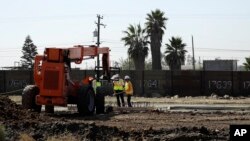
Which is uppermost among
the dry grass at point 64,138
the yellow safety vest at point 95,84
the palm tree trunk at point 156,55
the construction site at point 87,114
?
the palm tree trunk at point 156,55

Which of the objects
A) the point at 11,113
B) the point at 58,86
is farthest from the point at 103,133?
the point at 58,86

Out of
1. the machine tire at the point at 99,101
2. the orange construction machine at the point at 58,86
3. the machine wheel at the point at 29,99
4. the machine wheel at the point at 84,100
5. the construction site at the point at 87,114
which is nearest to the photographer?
the construction site at the point at 87,114

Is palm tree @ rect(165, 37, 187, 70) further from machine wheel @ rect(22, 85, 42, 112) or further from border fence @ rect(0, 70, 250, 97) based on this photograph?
machine wheel @ rect(22, 85, 42, 112)

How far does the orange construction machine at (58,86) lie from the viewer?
21.6 m

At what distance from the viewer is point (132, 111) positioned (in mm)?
24844

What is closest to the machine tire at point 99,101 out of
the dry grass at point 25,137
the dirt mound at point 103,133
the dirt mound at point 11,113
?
the dirt mound at point 11,113

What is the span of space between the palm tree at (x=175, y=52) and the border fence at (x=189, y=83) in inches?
961

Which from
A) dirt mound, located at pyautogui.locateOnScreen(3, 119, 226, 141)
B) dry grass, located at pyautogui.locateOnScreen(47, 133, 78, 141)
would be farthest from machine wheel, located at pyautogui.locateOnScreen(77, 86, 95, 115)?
dry grass, located at pyautogui.locateOnScreen(47, 133, 78, 141)

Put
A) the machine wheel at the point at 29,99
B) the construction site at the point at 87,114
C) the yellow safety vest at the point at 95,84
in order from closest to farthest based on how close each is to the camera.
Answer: the construction site at the point at 87,114 → the machine wheel at the point at 29,99 → the yellow safety vest at the point at 95,84

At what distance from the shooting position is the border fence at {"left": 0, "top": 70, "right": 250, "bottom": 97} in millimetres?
49719

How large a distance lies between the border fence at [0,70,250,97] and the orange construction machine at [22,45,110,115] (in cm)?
2697

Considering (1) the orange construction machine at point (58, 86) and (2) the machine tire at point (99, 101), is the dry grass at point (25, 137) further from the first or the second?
(2) the machine tire at point (99, 101)

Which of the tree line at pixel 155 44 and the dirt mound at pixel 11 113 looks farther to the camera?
the tree line at pixel 155 44

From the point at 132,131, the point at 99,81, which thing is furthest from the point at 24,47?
the point at 132,131
